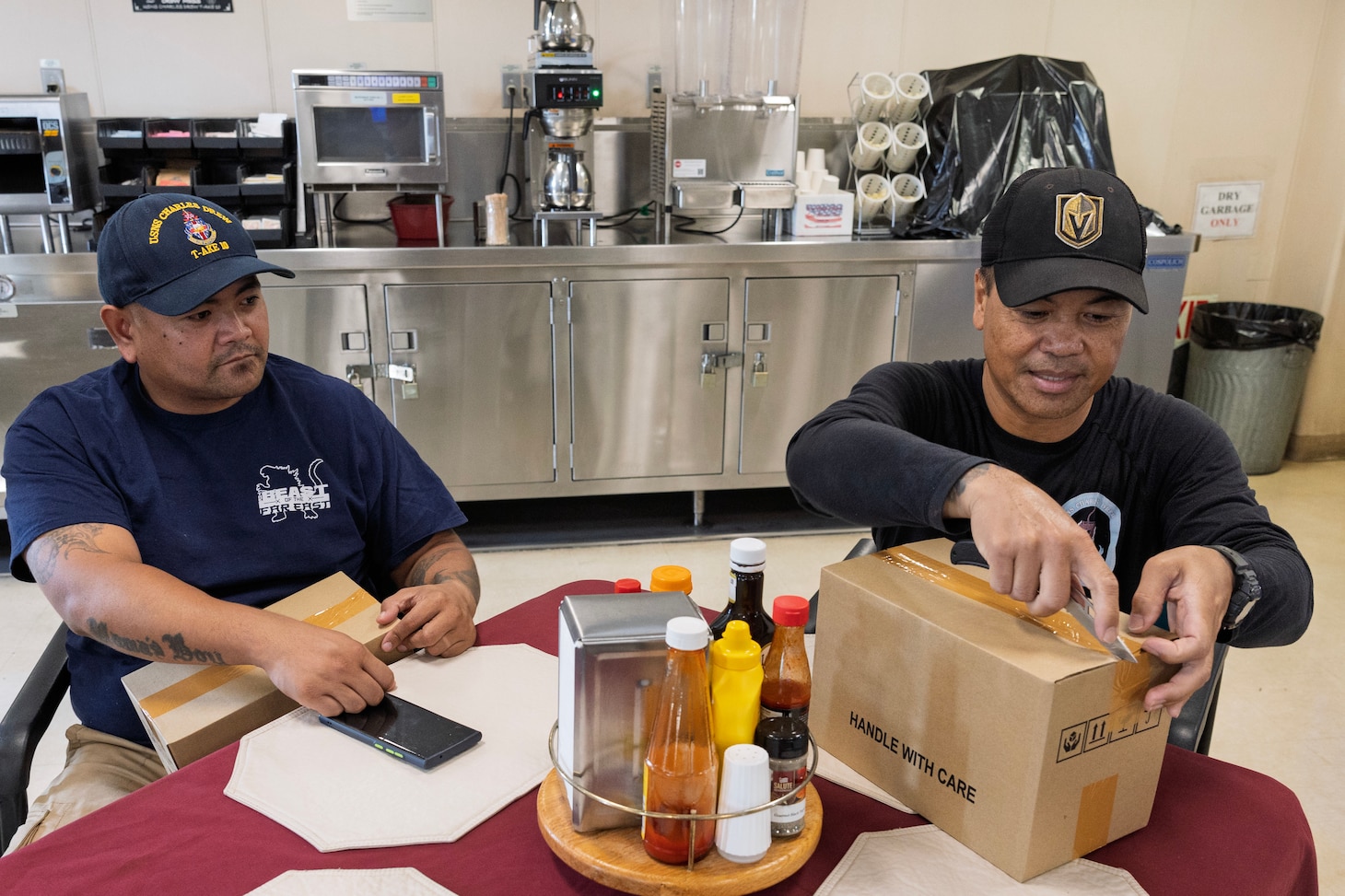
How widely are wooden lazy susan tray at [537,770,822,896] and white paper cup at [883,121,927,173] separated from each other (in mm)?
3323

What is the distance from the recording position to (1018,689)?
932mm

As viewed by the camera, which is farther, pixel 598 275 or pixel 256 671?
pixel 598 275

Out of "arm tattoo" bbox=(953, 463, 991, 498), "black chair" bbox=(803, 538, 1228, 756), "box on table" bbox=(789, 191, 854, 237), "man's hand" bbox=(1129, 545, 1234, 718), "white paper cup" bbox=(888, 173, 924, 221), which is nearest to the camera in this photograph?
"man's hand" bbox=(1129, 545, 1234, 718)

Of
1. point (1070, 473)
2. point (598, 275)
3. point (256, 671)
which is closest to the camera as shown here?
point (256, 671)

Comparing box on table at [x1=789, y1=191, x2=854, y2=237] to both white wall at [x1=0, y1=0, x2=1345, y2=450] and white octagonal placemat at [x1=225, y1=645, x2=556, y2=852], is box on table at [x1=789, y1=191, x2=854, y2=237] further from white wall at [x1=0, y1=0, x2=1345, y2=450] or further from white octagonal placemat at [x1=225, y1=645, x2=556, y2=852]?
white octagonal placemat at [x1=225, y1=645, x2=556, y2=852]

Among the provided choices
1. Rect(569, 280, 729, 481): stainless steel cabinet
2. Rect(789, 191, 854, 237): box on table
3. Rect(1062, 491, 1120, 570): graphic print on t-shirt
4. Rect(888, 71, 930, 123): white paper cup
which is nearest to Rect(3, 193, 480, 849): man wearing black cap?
Rect(1062, 491, 1120, 570): graphic print on t-shirt

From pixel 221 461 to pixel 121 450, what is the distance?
0.14 meters

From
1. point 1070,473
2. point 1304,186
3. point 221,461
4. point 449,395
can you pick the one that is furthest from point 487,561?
point 1304,186

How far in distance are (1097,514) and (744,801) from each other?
0.87m

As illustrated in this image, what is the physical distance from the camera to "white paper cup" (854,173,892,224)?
→ 12.6 feet

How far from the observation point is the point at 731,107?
3.55m

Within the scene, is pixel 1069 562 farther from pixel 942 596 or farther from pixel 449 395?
pixel 449 395

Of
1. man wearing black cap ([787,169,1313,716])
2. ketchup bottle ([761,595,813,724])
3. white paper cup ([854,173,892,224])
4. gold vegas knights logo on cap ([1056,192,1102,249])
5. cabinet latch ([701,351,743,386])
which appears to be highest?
gold vegas knights logo on cap ([1056,192,1102,249])

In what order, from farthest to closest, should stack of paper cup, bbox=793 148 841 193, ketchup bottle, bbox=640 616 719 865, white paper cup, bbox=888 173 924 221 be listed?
white paper cup, bbox=888 173 924 221, stack of paper cup, bbox=793 148 841 193, ketchup bottle, bbox=640 616 719 865
